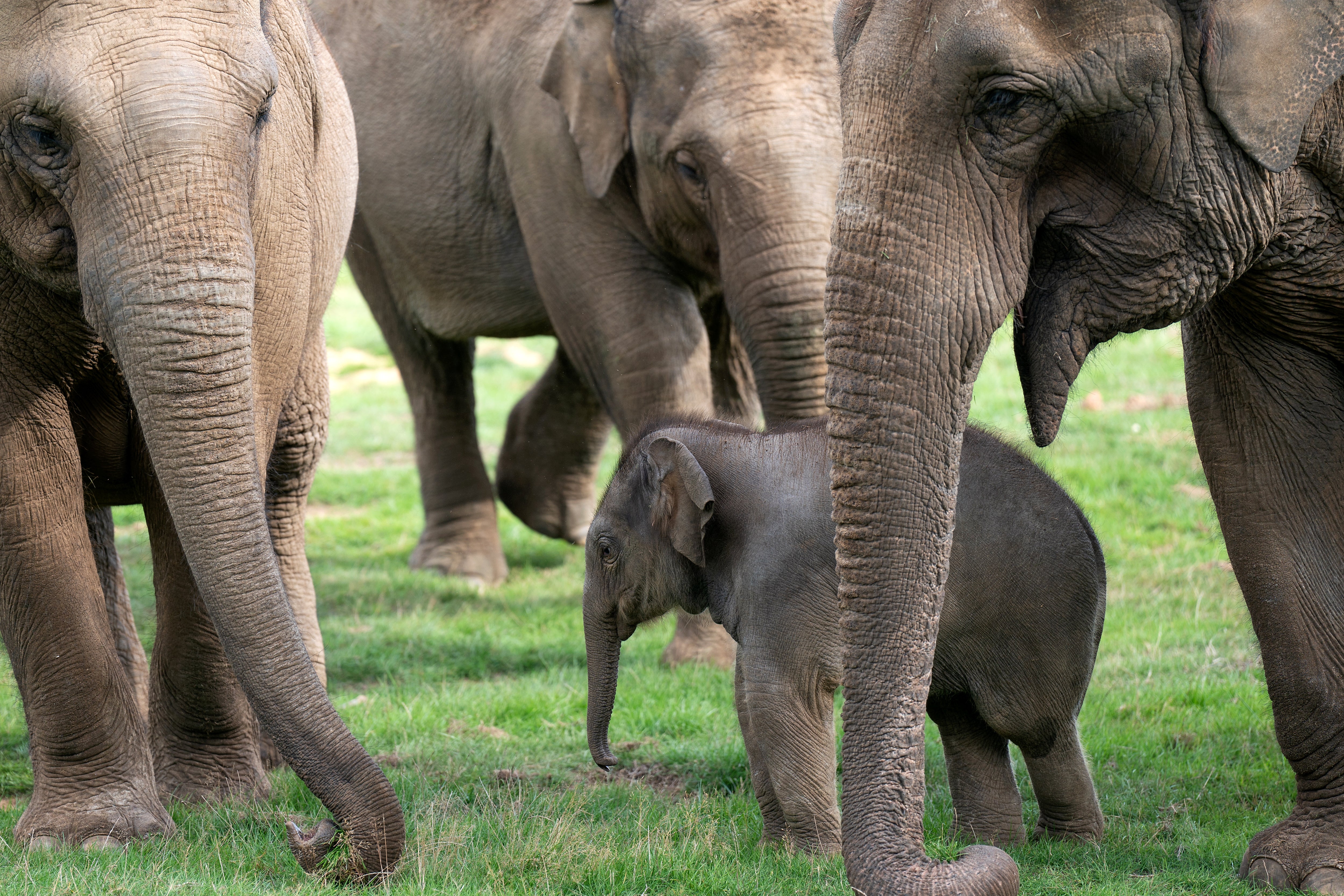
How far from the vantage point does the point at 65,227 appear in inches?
169

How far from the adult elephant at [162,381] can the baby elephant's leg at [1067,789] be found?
182 cm

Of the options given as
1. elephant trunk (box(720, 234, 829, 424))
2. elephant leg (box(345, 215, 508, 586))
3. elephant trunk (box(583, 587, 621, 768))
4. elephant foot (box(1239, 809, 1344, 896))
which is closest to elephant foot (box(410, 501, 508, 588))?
elephant leg (box(345, 215, 508, 586))

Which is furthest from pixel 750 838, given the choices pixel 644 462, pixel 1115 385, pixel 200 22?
pixel 1115 385

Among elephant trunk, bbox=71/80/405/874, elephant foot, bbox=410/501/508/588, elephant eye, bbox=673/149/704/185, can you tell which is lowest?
elephant foot, bbox=410/501/508/588

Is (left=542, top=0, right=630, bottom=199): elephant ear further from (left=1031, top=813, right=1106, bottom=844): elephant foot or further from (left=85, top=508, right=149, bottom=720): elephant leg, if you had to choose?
(left=1031, top=813, right=1106, bottom=844): elephant foot

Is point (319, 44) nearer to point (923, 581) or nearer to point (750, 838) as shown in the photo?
point (750, 838)

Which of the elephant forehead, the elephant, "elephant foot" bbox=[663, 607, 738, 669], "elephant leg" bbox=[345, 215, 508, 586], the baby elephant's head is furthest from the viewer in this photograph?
"elephant leg" bbox=[345, 215, 508, 586]

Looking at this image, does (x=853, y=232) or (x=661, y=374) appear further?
(x=661, y=374)

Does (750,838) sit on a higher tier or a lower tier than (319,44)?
lower

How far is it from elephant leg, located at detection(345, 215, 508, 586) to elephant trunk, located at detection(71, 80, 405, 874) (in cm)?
520

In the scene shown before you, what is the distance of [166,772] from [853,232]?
3.11m

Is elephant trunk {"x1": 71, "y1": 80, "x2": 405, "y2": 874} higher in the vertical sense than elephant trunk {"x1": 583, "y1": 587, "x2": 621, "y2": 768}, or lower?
higher

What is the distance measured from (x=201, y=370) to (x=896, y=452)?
1688 millimetres

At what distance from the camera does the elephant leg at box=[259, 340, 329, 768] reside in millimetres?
5824
